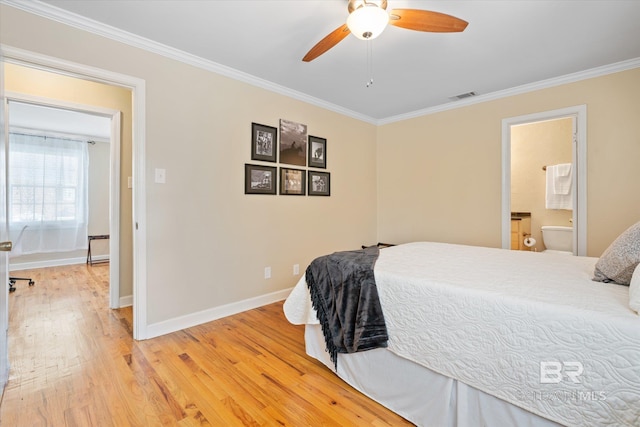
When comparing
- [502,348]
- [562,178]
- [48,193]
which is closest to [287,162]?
[502,348]

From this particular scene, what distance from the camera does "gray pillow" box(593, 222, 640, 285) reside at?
1.27 metres

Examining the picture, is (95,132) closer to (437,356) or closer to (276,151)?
(276,151)

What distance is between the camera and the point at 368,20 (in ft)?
5.08

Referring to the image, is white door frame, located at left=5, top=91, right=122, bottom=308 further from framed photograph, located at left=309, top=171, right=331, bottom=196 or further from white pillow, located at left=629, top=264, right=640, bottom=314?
white pillow, located at left=629, top=264, right=640, bottom=314

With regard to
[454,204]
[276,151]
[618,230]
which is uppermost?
[276,151]

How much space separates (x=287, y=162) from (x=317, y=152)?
0.52 meters

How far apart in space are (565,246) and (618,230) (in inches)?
31.2

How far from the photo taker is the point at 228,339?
235 cm

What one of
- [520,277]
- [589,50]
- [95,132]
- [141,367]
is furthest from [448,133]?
[95,132]

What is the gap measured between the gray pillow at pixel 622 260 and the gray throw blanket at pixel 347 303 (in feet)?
3.55

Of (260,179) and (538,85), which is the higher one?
(538,85)

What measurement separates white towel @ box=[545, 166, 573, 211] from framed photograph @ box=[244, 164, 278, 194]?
10.7ft

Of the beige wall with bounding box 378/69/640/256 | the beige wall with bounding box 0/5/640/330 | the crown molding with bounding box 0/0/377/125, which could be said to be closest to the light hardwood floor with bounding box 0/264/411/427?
the beige wall with bounding box 0/5/640/330

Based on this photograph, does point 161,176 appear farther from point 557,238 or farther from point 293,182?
point 557,238
